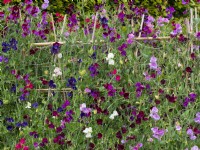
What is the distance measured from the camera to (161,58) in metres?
4.59

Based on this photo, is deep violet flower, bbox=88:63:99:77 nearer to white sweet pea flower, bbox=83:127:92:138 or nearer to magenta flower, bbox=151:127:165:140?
white sweet pea flower, bbox=83:127:92:138

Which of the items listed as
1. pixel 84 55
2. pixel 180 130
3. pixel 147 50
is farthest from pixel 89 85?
pixel 180 130

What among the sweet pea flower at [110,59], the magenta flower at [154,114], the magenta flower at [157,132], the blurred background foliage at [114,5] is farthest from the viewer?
the blurred background foliage at [114,5]

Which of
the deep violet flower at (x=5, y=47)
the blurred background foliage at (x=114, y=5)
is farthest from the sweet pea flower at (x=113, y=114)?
the blurred background foliage at (x=114, y=5)

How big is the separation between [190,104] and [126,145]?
0.62 meters

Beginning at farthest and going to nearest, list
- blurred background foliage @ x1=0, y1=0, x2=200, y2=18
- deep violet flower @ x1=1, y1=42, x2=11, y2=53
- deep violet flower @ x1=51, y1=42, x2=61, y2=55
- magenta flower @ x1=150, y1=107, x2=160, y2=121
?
blurred background foliage @ x1=0, y1=0, x2=200, y2=18 < deep violet flower @ x1=1, y1=42, x2=11, y2=53 < deep violet flower @ x1=51, y1=42, x2=61, y2=55 < magenta flower @ x1=150, y1=107, x2=160, y2=121

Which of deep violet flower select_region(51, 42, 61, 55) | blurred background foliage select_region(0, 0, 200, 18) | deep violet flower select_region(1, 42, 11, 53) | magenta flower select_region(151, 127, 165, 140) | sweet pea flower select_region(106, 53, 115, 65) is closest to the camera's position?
magenta flower select_region(151, 127, 165, 140)

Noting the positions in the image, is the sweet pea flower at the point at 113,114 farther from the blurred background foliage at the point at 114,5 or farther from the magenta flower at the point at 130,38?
the blurred background foliage at the point at 114,5

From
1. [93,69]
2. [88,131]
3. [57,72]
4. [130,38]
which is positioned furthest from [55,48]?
[88,131]

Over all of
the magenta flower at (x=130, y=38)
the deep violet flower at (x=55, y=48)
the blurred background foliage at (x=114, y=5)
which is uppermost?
the blurred background foliage at (x=114, y=5)

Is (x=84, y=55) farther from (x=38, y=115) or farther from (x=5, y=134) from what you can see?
(x=5, y=134)

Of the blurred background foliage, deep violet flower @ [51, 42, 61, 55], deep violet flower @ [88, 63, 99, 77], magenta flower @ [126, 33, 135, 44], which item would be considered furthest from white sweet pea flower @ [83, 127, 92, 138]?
the blurred background foliage

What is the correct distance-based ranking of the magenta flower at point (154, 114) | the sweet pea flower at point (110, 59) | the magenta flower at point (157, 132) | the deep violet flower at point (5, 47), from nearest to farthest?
the magenta flower at point (157, 132), the magenta flower at point (154, 114), the sweet pea flower at point (110, 59), the deep violet flower at point (5, 47)

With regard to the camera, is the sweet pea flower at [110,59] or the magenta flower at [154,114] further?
the sweet pea flower at [110,59]
